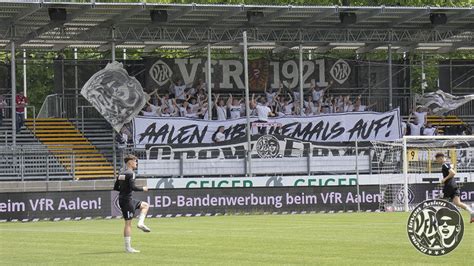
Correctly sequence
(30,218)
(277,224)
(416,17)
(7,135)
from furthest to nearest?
(416,17), (7,135), (30,218), (277,224)

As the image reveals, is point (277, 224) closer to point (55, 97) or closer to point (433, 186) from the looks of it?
point (433, 186)

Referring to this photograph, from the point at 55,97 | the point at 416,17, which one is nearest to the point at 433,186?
the point at 416,17

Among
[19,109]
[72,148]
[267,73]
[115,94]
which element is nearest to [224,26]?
[115,94]

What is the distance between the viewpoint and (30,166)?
41656 millimetres

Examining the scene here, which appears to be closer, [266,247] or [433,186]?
[266,247]

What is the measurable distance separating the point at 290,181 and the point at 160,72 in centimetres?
1277

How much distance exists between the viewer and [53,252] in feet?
73.3

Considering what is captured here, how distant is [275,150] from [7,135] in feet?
34.5

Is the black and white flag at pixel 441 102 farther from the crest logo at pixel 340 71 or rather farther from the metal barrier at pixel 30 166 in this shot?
the metal barrier at pixel 30 166

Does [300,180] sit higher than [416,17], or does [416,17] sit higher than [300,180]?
[416,17]

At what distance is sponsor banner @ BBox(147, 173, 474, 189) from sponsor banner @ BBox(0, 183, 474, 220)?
17.2 inches

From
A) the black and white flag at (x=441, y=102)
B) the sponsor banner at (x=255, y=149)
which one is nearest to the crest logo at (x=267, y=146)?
the sponsor banner at (x=255, y=149)

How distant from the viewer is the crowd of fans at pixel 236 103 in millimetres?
49844

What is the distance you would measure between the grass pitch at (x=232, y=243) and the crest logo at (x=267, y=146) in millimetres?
8867
